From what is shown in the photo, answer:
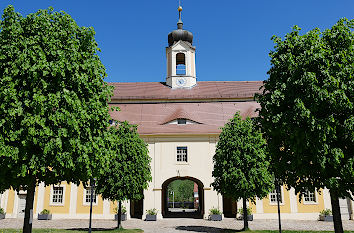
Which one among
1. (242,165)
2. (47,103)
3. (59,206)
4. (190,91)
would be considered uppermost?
(190,91)

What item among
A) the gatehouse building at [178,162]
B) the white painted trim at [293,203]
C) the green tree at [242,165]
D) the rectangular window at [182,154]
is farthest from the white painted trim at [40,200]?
the white painted trim at [293,203]

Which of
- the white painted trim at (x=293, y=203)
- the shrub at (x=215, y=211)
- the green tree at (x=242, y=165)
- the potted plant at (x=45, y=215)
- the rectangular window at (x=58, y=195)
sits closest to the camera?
the green tree at (x=242, y=165)

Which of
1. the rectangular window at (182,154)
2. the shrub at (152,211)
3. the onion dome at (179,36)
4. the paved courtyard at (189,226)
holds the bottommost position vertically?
the paved courtyard at (189,226)

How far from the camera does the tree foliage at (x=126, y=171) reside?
17.3 metres

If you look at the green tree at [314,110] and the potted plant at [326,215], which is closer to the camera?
the green tree at [314,110]

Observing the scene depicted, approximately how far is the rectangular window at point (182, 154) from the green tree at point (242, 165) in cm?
806

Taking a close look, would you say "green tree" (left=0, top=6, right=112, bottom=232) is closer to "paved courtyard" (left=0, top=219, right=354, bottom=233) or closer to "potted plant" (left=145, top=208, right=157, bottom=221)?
"paved courtyard" (left=0, top=219, right=354, bottom=233)

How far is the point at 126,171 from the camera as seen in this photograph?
17.5m

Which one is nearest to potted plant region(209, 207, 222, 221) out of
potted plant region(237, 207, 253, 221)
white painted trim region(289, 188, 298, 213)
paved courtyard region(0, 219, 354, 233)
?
potted plant region(237, 207, 253, 221)

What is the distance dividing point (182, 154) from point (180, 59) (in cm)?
1358

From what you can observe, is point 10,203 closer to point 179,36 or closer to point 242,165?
point 242,165

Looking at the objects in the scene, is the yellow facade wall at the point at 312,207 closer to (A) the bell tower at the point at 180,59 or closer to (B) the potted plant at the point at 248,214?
(B) the potted plant at the point at 248,214

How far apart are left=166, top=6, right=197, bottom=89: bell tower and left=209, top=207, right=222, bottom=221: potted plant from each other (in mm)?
14367

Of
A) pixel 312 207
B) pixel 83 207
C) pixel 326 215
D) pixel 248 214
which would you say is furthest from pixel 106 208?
pixel 326 215
